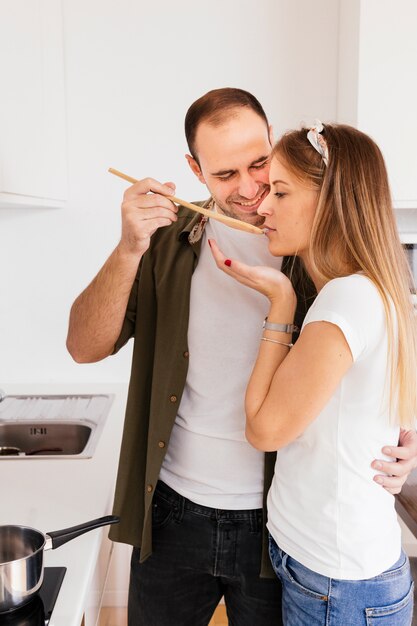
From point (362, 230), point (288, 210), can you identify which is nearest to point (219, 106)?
point (288, 210)

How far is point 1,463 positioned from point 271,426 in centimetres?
94

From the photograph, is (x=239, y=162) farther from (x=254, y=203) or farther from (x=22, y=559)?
(x=22, y=559)

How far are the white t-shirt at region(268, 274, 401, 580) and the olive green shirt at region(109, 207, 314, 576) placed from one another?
0.20 meters

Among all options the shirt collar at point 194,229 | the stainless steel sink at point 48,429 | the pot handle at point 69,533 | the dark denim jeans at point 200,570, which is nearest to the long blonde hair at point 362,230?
the shirt collar at point 194,229

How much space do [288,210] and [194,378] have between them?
38 cm

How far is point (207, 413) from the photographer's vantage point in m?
1.16

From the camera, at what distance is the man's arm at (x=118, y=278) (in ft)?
3.58

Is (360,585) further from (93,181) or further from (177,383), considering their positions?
(93,181)

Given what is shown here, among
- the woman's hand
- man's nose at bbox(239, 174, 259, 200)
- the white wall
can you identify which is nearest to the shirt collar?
man's nose at bbox(239, 174, 259, 200)

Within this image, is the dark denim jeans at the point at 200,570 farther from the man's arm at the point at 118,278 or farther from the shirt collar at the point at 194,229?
the shirt collar at the point at 194,229

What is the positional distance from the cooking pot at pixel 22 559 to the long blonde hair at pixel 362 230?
56 cm

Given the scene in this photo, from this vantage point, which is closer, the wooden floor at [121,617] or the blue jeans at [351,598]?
the blue jeans at [351,598]

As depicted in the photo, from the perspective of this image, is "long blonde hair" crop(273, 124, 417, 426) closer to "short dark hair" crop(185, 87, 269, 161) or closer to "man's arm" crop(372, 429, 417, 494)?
"man's arm" crop(372, 429, 417, 494)

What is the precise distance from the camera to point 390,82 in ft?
5.84
